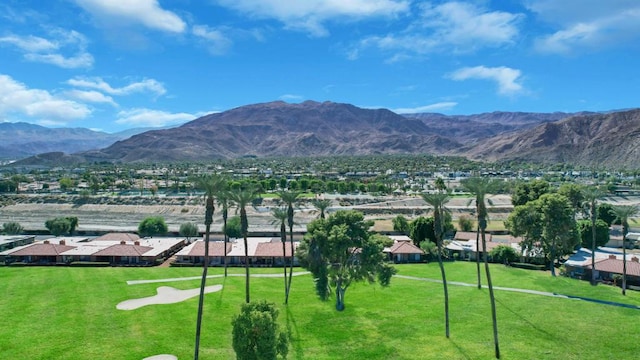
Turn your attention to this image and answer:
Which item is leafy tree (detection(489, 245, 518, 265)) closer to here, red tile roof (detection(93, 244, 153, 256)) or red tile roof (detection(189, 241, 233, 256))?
red tile roof (detection(189, 241, 233, 256))

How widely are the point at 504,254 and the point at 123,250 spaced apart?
5124cm

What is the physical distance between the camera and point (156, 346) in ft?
101

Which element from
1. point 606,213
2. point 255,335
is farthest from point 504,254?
point 255,335

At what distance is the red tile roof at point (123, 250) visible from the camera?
5816cm

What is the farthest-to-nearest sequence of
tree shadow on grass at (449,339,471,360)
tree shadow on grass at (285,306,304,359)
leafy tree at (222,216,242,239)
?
leafy tree at (222,216,242,239)
tree shadow on grass at (285,306,304,359)
tree shadow on grass at (449,339,471,360)

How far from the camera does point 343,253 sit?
36438mm

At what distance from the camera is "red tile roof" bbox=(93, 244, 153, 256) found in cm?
5816

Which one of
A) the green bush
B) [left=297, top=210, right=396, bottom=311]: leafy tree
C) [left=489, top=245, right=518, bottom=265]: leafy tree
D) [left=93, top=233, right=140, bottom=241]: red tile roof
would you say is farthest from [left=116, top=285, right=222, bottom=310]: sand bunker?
the green bush

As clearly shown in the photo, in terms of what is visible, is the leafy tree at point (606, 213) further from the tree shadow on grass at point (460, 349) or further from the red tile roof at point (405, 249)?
the tree shadow on grass at point (460, 349)

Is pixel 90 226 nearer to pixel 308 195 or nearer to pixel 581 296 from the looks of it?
pixel 308 195

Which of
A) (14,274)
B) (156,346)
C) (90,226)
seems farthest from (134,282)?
(90,226)

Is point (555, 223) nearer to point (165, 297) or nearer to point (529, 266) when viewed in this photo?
point (529, 266)

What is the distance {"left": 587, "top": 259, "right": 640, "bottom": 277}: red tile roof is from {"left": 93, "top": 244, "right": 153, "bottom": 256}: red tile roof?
185 feet

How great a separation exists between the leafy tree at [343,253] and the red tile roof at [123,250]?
3100 cm
